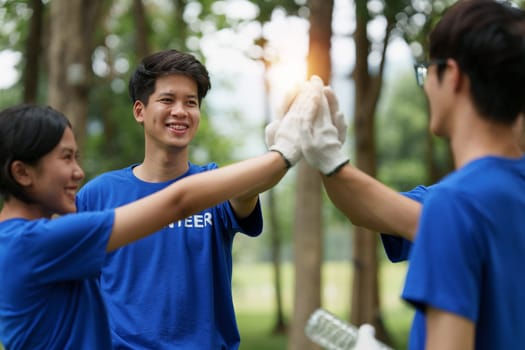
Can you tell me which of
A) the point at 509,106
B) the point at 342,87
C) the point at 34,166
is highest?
the point at 509,106

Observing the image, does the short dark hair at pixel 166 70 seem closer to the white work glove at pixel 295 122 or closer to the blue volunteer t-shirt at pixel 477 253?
the white work glove at pixel 295 122

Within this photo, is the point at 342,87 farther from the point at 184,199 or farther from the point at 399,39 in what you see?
the point at 184,199

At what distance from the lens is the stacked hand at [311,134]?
9.10 feet

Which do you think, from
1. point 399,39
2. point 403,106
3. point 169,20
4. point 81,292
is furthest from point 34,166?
point 403,106

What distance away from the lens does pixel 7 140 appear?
2594 millimetres

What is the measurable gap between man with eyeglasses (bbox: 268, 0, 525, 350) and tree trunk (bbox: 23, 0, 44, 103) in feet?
39.0

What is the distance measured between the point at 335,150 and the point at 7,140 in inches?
43.7

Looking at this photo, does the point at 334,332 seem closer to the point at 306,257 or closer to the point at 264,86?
the point at 306,257

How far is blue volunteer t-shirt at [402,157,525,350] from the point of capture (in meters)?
1.96

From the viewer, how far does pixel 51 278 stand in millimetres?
2537

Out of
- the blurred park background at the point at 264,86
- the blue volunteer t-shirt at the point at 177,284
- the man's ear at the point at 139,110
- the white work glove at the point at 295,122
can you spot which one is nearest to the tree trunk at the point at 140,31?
the blurred park background at the point at 264,86

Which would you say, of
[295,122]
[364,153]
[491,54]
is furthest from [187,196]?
[364,153]

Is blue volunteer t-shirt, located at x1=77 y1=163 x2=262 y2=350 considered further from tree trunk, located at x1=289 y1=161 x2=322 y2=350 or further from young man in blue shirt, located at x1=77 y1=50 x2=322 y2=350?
tree trunk, located at x1=289 y1=161 x2=322 y2=350

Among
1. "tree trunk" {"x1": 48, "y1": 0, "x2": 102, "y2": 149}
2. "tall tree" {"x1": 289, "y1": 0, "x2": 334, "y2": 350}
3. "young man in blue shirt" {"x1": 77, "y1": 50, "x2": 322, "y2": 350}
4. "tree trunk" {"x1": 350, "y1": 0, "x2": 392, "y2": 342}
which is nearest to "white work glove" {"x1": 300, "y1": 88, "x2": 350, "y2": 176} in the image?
"young man in blue shirt" {"x1": 77, "y1": 50, "x2": 322, "y2": 350}
